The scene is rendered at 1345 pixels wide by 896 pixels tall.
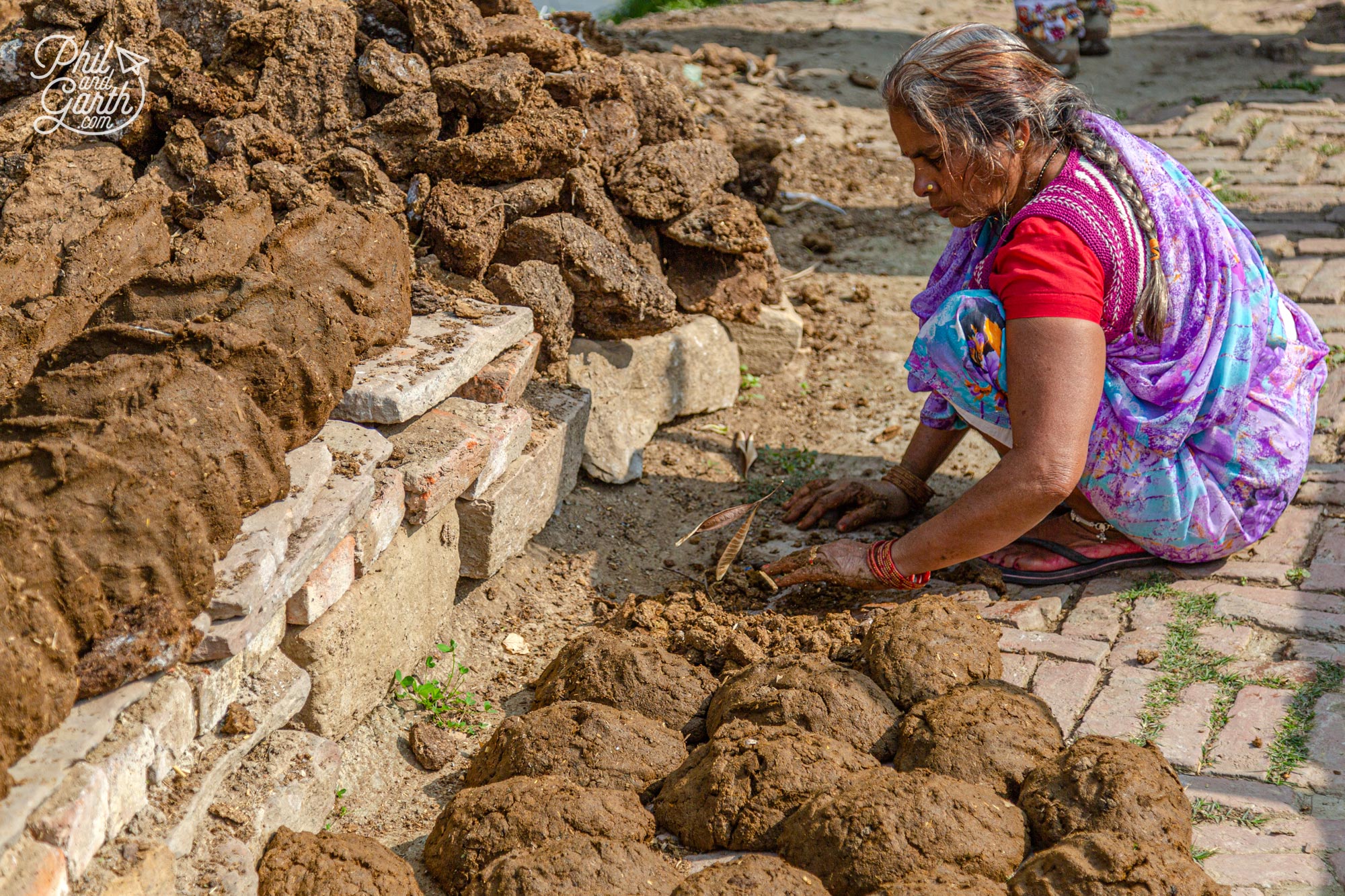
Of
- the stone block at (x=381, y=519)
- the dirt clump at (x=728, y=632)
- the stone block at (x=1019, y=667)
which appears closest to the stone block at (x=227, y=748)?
the stone block at (x=381, y=519)

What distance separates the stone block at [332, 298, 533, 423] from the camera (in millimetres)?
2732

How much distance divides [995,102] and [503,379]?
4.73ft

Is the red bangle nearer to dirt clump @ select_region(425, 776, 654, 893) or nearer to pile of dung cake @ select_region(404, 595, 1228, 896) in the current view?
pile of dung cake @ select_region(404, 595, 1228, 896)

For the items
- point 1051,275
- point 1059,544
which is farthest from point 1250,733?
point 1051,275

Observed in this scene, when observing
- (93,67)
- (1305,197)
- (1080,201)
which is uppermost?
(93,67)

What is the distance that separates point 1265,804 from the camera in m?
2.29

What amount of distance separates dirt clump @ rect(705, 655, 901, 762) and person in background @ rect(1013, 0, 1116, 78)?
20.6ft

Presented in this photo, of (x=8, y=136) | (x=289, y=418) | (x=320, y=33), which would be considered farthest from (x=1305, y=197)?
(x=8, y=136)

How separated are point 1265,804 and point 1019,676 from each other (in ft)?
1.95

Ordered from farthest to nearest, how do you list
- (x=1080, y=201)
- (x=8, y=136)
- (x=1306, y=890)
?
(x=8, y=136)
(x=1080, y=201)
(x=1306, y=890)

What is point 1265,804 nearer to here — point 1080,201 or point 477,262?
point 1080,201

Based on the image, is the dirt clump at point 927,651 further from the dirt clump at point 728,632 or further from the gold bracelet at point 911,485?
the gold bracelet at point 911,485

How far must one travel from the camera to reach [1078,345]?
8.29 feet

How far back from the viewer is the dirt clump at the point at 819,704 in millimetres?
2430
